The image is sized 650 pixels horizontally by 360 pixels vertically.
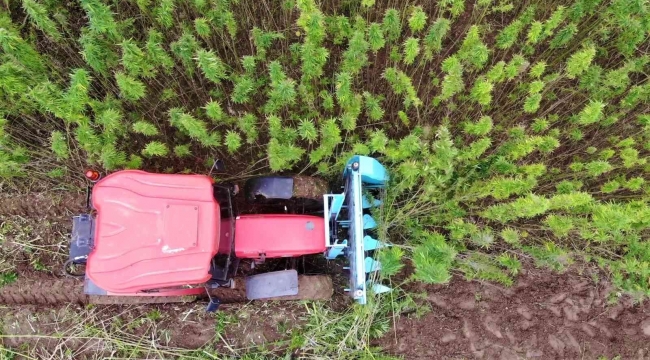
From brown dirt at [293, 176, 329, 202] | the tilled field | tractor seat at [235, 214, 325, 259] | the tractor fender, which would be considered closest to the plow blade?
the tilled field

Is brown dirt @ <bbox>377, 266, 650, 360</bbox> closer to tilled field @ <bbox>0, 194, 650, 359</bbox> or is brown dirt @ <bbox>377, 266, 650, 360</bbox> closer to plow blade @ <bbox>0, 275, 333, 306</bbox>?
tilled field @ <bbox>0, 194, 650, 359</bbox>

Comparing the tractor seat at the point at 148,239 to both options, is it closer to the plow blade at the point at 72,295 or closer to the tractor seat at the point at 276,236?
the tractor seat at the point at 276,236

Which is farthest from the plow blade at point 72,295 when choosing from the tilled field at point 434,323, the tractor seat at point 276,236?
the tractor seat at point 276,236

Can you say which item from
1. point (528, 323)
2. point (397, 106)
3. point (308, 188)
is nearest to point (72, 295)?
point (308, 188)

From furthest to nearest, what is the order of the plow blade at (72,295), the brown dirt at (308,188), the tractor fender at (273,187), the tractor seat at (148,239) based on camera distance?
1. the plow blade at (72,295)
2. the brown dirt at (308,188)
3. the tractor fender at (273,187)
4. the tractor seat at (148,239)

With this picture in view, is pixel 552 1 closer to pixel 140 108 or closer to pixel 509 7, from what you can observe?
pixel 509 7
